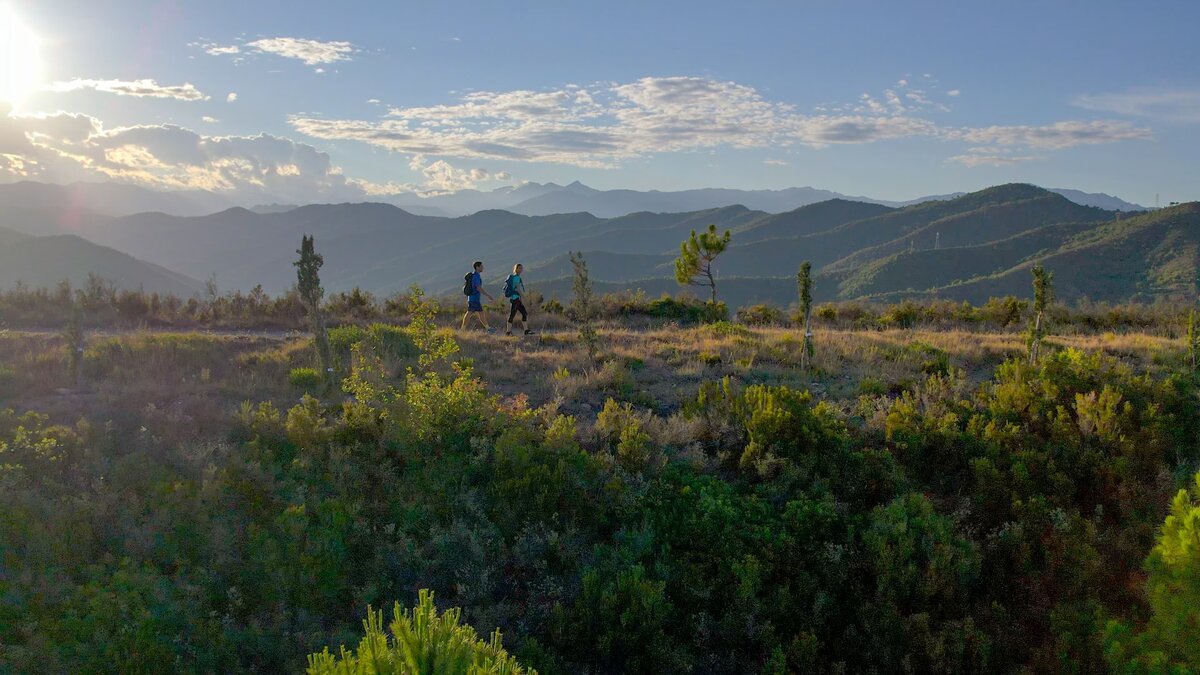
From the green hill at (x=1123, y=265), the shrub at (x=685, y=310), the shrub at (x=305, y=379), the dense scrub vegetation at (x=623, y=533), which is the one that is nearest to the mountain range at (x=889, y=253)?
the green hill at (x=1123, y=265)

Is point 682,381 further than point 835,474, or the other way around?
point 682,381

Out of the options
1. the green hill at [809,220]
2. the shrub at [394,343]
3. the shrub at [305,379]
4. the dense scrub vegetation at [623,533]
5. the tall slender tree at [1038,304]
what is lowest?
the dense scrub vegetation at [623,533]

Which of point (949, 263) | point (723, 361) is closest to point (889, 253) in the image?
point (949, 263)

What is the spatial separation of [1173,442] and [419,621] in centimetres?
814

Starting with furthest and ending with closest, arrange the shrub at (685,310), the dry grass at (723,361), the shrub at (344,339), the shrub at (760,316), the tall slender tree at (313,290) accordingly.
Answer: the shrub at (685,310) < the shrub at (760,316) < the shrub at (344,339) < the tall slender tree at (313,290) < the dry grass at (723,361)

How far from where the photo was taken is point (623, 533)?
18.6 feet

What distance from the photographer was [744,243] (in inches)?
5285

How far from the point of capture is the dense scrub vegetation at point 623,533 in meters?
4.60

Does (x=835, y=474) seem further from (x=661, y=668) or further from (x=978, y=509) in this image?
(x=661, y=668)

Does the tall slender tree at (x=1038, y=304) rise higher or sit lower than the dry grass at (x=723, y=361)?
higher

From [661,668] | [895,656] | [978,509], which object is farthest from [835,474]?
[661,668]

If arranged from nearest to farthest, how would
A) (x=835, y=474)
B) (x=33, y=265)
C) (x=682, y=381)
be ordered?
(x=835, y=474) → (x=682, y=381) → (x=33, y=265)

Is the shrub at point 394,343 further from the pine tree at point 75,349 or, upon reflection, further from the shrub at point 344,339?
the pine tree at point 75,349

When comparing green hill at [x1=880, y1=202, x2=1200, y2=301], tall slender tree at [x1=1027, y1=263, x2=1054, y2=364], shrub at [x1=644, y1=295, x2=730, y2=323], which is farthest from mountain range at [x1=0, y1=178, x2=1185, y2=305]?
tall slender tree at [x1=1027, y1=263, x2=1054, y2=364]
